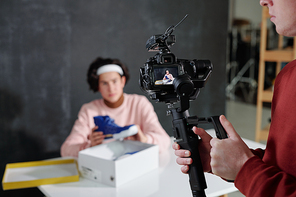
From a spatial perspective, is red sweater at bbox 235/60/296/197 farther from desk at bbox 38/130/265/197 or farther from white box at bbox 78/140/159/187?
white box at bbox 78/140/159/187

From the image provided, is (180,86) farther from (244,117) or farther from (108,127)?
→ (244,117)

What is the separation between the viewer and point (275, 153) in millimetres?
701

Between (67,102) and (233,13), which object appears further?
(233,13)

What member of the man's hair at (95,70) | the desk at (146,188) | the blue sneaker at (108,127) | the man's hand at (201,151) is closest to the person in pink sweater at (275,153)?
the man's hand at (201,151)

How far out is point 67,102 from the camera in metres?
1.94

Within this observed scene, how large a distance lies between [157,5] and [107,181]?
142 cm

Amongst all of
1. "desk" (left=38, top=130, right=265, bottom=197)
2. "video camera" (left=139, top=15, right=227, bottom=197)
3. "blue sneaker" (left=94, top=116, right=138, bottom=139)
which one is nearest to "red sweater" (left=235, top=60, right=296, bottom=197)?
"video camera" (left=139, top=15, right=227, bottom=197)

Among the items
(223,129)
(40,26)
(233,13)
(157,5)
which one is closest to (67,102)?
(40,26)

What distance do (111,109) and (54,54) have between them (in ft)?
1.67

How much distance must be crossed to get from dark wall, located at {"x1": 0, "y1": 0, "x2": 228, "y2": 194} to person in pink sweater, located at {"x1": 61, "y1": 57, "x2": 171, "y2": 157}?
137 mm

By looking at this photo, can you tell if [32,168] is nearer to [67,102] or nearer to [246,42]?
[67,102]

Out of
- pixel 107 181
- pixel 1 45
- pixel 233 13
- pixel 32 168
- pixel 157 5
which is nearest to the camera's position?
pixel 107 181

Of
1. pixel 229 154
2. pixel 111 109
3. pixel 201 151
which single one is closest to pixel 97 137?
pixel 111 109

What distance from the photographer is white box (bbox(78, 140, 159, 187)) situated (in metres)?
1.27
